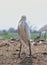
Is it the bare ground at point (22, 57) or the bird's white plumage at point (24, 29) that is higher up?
the bird's white plumage at point (24, 29)

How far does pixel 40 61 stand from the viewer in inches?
383

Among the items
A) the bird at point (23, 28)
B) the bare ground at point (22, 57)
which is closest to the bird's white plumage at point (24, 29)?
the bird at point (23, 28)

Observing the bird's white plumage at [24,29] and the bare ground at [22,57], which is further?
the bare ground at [22,57]

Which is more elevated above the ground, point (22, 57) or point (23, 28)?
point (23, 28)

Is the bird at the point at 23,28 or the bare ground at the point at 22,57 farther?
the bare ground at the point at 22,57

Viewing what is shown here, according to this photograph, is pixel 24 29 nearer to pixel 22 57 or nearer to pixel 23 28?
pixel 23 28

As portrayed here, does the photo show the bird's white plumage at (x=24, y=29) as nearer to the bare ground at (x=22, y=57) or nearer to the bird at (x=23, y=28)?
the bird at (x=23, y=28)

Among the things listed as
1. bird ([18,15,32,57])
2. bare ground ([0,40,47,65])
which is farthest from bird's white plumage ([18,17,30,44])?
bare ground ([0,40,47,65])

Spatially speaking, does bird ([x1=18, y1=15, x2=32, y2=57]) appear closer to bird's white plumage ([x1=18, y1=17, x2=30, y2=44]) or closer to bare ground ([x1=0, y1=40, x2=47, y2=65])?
bird's white plumage ([x1=18, y1=17, x2=30, y2=44])

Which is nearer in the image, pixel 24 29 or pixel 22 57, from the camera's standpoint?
pixel 24 29

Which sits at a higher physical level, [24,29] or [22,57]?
[24,29]

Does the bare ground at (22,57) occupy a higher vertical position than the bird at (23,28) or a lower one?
lower

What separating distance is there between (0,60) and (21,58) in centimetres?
66

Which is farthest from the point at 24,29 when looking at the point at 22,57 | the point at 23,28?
the point at 22,57
